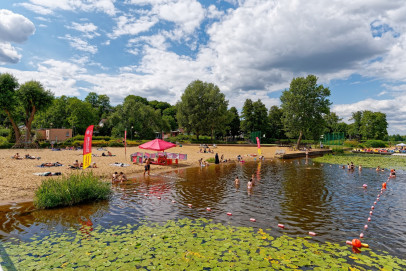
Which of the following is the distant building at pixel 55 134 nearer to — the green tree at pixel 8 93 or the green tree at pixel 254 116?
the green tree at pixel 8 93

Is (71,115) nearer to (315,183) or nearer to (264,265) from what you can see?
(315,183)

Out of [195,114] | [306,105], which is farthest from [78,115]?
[306,105]

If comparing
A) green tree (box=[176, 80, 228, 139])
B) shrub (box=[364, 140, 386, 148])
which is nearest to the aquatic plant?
green tree (box=[176, 80, 228, 139])

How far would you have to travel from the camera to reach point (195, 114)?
7106 cm

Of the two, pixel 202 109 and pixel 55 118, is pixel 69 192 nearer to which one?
pixel 202 109

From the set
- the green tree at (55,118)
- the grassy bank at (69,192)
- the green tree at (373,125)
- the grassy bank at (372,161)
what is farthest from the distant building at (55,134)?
the green tree at (373,125)

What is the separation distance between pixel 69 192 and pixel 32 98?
4876cm

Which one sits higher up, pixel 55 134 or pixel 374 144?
pixel 55 134

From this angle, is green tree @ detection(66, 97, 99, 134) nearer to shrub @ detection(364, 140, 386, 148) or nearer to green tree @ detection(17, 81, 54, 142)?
green tree @ detection(17, 81, 54, 142)

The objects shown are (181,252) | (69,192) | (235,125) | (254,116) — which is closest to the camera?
(181,252)

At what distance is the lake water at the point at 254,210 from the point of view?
10.4m

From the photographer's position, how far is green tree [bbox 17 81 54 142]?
163ft

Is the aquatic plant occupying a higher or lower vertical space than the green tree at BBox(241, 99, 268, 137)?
lower

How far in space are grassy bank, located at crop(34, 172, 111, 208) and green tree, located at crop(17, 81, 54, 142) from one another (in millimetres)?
46603
